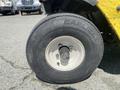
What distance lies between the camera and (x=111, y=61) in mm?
5641

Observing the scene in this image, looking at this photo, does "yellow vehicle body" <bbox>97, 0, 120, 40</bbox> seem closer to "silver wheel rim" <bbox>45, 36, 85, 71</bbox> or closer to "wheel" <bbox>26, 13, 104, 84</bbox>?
"wheel" <bbox>26, 13, 104, 84</bbox>

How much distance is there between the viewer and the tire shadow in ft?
17.0

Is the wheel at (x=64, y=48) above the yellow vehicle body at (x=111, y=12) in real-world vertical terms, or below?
below

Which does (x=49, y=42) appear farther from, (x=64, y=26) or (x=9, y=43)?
(x=9, y=43)

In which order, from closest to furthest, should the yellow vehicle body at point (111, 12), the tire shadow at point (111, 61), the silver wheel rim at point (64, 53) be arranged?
the yellow vehicle body at point (111, 12), the silver wheel rim at point (64, 53), the tire shadow at point (111, 61)

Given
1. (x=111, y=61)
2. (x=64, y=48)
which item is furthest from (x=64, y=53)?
(x=111, y=61)

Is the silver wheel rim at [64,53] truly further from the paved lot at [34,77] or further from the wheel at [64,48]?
the paved lot at [34,77]

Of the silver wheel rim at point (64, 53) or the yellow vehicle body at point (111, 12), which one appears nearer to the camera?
the yellow vehicle body at point (111, 12)

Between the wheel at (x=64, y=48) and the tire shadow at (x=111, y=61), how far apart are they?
2.20 feet

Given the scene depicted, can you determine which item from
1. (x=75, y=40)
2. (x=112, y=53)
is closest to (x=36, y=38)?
(x=75, y=40)

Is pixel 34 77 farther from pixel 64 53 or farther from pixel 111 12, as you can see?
pixel 111 12

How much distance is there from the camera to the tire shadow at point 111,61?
17.0 feet

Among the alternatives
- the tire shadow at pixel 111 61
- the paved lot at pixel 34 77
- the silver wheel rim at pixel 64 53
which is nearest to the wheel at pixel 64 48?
the silver wheel rim at pixel 64 53

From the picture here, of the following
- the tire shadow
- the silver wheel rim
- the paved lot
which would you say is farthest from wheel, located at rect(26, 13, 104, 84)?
the tire shadow
